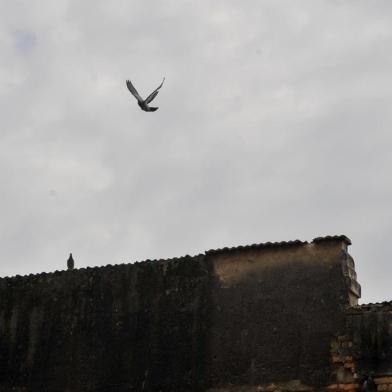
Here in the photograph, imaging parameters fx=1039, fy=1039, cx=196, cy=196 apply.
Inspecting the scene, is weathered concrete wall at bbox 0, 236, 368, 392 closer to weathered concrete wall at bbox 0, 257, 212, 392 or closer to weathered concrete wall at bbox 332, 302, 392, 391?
weathered concrete wall at bbox 0, 257, 212, 392

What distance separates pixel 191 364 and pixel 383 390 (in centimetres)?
301

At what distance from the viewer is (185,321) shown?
624 inches

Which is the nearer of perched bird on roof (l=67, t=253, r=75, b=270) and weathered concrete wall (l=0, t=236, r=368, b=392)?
weathered concrete wall (l=0, t=236, r=368, b=392)

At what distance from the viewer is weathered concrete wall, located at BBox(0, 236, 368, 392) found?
49.0 ft

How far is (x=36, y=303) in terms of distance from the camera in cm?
1712

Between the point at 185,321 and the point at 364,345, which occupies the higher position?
the point at 185,321

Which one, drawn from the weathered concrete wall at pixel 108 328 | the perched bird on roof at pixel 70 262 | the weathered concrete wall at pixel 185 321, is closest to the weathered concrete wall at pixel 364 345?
the weathered concrete wall at pixel 185 321

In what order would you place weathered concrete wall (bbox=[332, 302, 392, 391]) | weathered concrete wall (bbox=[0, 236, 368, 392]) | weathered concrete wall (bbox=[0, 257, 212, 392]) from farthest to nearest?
weathered concrete wall (bbox=[0, 257, 212, 392]), weathered concrete wall (bbox=[0, 236, 368, 392]), weathered concrete wall (bbox=[332, 302, 392, 391])

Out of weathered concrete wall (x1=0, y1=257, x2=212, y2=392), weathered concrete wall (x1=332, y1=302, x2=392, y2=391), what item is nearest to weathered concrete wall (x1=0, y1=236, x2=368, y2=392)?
weathered concrete wall (x1=0, y1=257, x2=212, y2=392)

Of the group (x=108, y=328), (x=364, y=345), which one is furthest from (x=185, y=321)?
(x=364, y=345)

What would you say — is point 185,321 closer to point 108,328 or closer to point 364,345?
point 108,328

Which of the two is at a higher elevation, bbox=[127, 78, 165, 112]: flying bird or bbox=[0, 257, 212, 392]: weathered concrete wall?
bbox=[127, 78, 165, 112]: flying bird

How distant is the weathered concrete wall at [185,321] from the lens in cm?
1492

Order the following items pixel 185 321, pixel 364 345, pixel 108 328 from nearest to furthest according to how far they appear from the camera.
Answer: pixel 364 345
pixel 185 321
pixel 108 328
